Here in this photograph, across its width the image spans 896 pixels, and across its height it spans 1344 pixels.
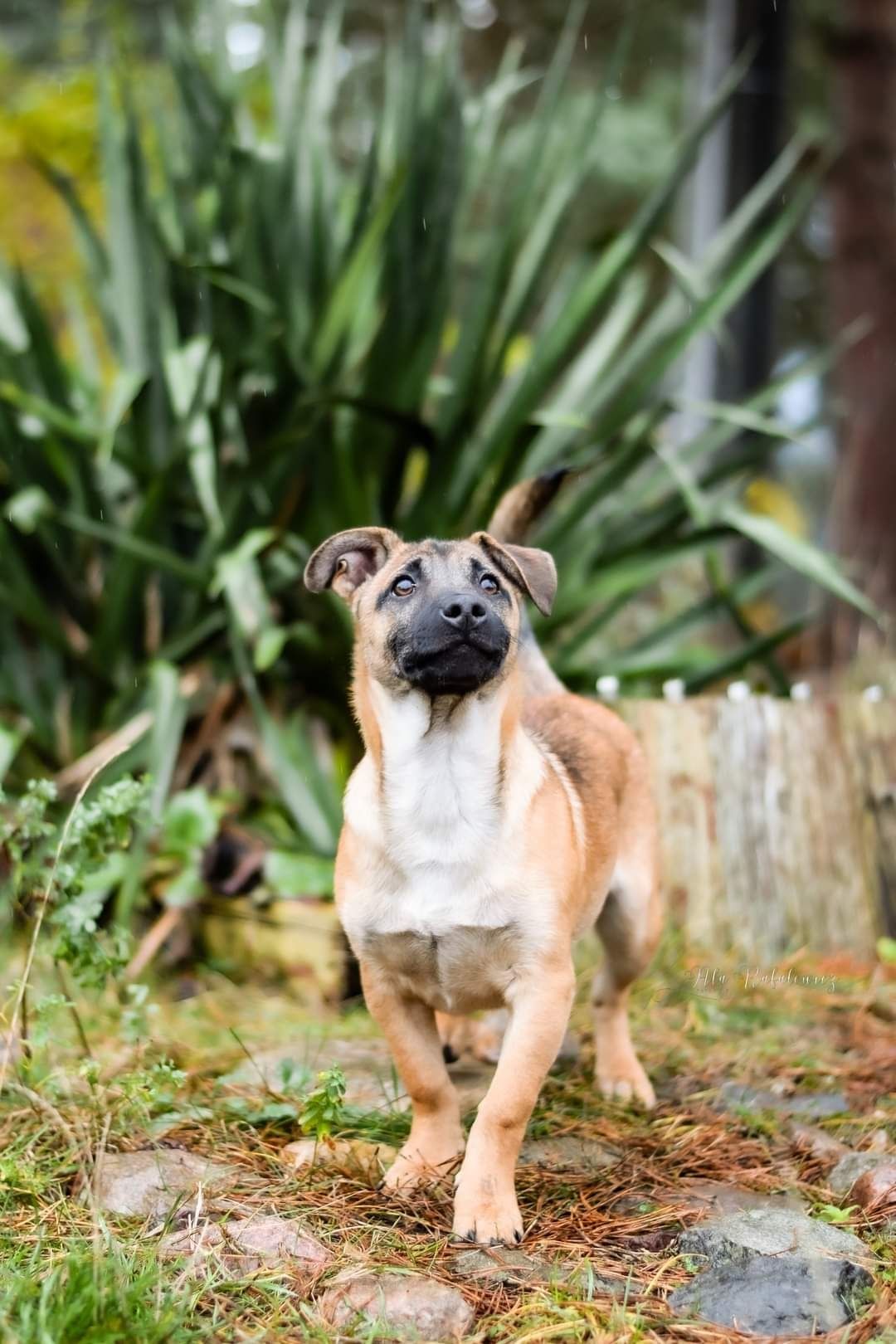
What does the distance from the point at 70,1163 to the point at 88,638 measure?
2.83 m

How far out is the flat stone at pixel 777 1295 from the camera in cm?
234

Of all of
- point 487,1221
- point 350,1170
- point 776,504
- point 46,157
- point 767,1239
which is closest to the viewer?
point 767,1239

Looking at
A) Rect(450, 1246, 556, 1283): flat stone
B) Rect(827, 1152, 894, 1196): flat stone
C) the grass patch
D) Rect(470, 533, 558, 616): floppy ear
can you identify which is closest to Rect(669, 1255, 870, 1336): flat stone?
the grass patch

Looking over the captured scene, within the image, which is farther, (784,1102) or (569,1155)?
(784,1102)

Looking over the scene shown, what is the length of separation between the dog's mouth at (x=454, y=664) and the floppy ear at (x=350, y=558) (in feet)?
1.11

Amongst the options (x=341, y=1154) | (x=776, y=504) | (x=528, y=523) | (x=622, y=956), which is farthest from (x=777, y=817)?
(x=776, y=504)

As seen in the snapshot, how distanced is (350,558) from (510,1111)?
4.39 ft

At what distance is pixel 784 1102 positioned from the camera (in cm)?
346

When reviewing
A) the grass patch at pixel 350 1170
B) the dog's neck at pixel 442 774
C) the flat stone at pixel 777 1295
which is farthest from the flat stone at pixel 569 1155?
the dog's neck at pixel 442 774

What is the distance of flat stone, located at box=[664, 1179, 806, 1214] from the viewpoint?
281cm

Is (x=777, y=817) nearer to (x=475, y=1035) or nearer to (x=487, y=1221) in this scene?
(x=475, y=1035)

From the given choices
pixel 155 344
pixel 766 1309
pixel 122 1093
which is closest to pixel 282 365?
pixel 155 344

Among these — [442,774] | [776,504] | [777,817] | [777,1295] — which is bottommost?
[777,1295]

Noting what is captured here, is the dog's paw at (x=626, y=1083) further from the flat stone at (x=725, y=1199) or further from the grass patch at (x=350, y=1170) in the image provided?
the flat stone at (x=725, y=1199)
